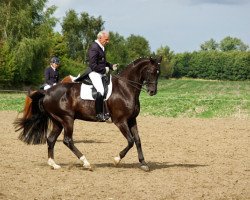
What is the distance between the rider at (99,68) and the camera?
10320mm

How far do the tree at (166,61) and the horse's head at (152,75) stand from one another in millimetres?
95719

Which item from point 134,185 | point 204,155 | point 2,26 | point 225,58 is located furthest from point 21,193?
point 225,58

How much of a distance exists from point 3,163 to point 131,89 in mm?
3382

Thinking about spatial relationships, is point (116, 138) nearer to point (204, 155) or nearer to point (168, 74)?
point (204, 155)

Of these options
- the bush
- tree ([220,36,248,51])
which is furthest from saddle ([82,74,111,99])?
tree ([220,36,248,51])

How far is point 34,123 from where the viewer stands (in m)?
10.9

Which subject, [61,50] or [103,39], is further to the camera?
[61,50]

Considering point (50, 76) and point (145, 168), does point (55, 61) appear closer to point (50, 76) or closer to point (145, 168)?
point (50, 76)

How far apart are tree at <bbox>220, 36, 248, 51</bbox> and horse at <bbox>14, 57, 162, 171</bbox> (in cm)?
18753

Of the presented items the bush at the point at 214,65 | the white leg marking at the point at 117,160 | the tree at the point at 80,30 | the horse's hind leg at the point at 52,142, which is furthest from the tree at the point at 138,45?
the white leg marking at the point at 117,160

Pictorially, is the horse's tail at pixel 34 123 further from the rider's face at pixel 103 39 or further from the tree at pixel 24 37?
the tree at pixel 24 37

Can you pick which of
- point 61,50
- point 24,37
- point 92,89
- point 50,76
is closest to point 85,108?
point 92,89

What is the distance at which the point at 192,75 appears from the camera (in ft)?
413

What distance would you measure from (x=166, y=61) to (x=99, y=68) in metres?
115
